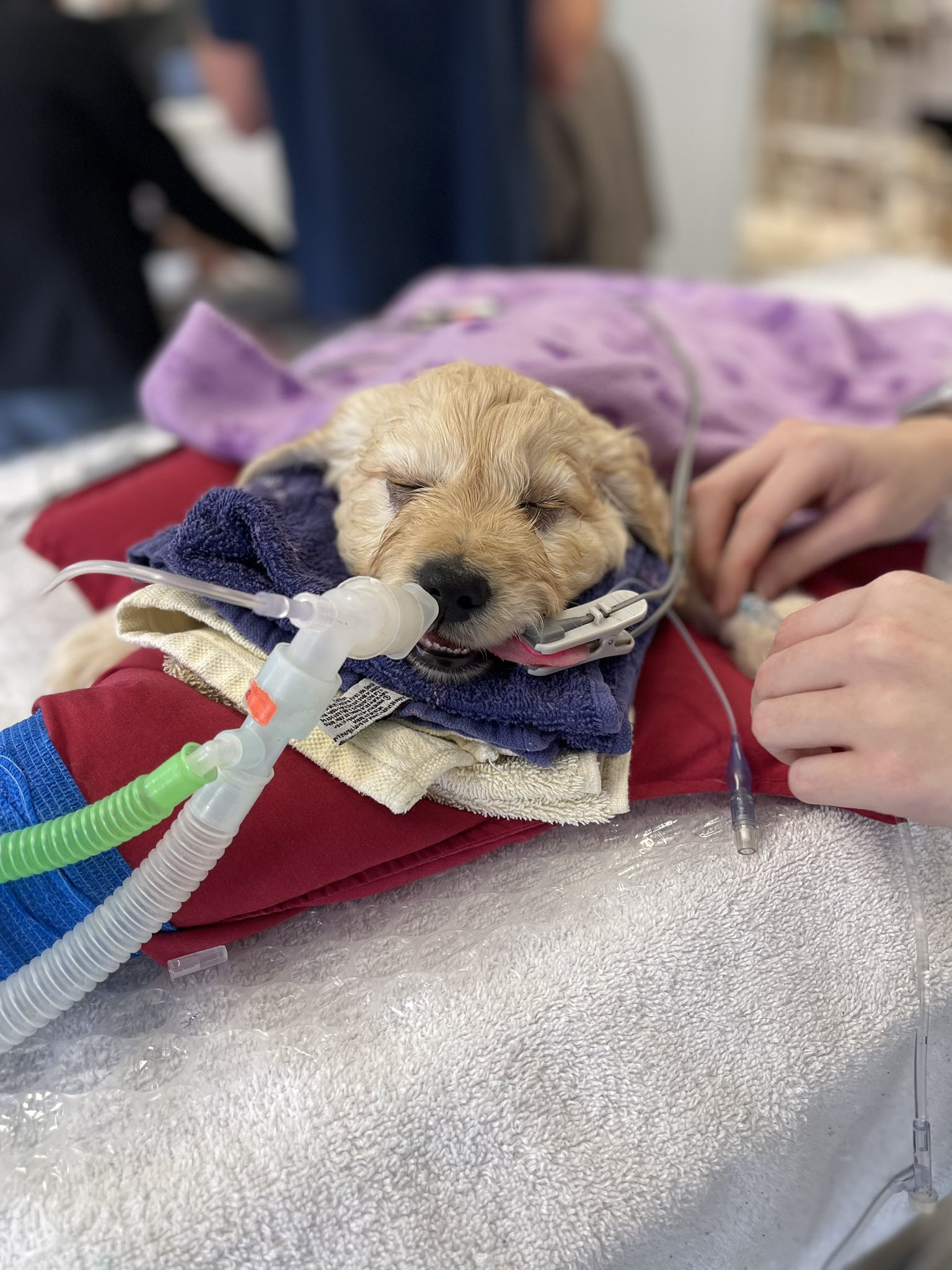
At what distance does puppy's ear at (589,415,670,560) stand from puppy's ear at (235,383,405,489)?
0.66 ft

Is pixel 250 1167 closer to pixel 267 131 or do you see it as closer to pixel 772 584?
pixel 772 584

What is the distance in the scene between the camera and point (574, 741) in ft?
2.33

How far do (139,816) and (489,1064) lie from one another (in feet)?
0.96

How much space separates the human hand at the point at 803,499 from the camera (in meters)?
0.95

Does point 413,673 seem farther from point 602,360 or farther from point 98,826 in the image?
point 602,360

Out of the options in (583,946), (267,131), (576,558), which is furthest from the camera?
(267,131)

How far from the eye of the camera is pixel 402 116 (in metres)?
2.35

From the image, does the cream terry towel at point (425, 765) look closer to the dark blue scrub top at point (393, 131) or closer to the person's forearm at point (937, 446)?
the person's forearm at point (937, 446)

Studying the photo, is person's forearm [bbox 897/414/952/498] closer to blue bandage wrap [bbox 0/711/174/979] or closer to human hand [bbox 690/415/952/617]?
human hand [bbox 690/415/952/617]

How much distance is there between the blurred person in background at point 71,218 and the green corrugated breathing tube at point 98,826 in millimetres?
2326

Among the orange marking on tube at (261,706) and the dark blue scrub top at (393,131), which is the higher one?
the dark blue scrub top at (393,131)

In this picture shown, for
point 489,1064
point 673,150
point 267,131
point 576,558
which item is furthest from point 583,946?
point 673,150

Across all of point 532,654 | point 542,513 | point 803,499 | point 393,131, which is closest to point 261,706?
point 532,654

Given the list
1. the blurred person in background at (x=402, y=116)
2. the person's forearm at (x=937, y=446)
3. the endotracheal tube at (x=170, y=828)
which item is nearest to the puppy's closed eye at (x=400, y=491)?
the endotracheal tube at (x=170, y=828)
